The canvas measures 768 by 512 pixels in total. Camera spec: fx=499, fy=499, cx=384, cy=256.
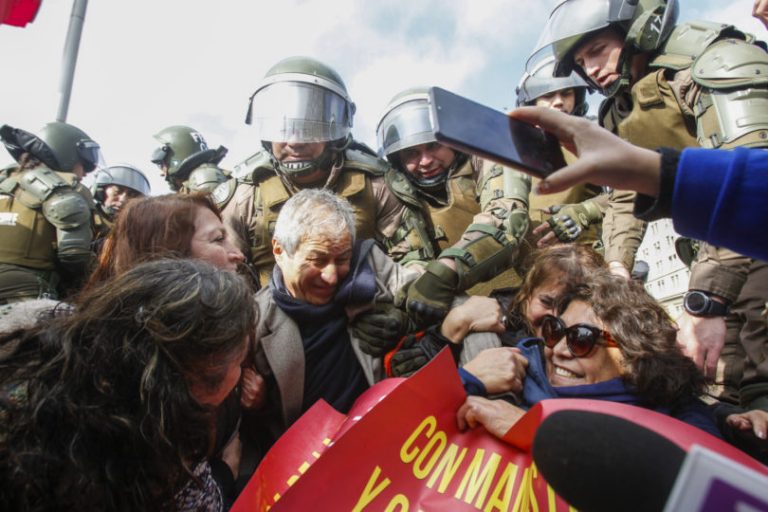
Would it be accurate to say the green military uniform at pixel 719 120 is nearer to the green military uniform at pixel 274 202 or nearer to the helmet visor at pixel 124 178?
the green military uniform at pixel 274 202

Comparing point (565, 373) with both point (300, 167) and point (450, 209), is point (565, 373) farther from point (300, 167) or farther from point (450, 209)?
→ point (300, 167)

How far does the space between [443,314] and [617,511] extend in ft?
A: 5.67

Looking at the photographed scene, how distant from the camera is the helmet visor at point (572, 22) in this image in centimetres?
303

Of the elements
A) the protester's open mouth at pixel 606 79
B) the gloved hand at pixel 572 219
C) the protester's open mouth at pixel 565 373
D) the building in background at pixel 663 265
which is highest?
the protester's open mouth at pixel 606 79

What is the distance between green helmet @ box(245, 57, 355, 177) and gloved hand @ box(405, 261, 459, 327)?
1.65 meters

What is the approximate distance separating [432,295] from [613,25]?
2.09 metres

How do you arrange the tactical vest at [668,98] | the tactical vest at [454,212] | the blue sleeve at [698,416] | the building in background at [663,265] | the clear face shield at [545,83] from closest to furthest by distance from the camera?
the blue sleeve at [698,416]
the tactical vest at [668,98]
the tactical vest at [454,212]
the clear face shield at [545,83]
the building in background at [663,265]

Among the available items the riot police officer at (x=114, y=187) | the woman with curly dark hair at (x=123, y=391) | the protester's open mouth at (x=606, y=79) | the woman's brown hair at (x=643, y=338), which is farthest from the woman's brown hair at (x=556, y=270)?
the riot police officer at (x=114, y=187)

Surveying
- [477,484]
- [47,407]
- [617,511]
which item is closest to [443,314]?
[477,484]

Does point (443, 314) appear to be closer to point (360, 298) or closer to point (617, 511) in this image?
point (360, 298)

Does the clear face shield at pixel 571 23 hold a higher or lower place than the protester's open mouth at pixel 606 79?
higher

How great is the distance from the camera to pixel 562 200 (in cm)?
384

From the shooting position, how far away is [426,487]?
1321mm

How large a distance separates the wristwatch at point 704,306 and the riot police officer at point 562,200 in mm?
856
